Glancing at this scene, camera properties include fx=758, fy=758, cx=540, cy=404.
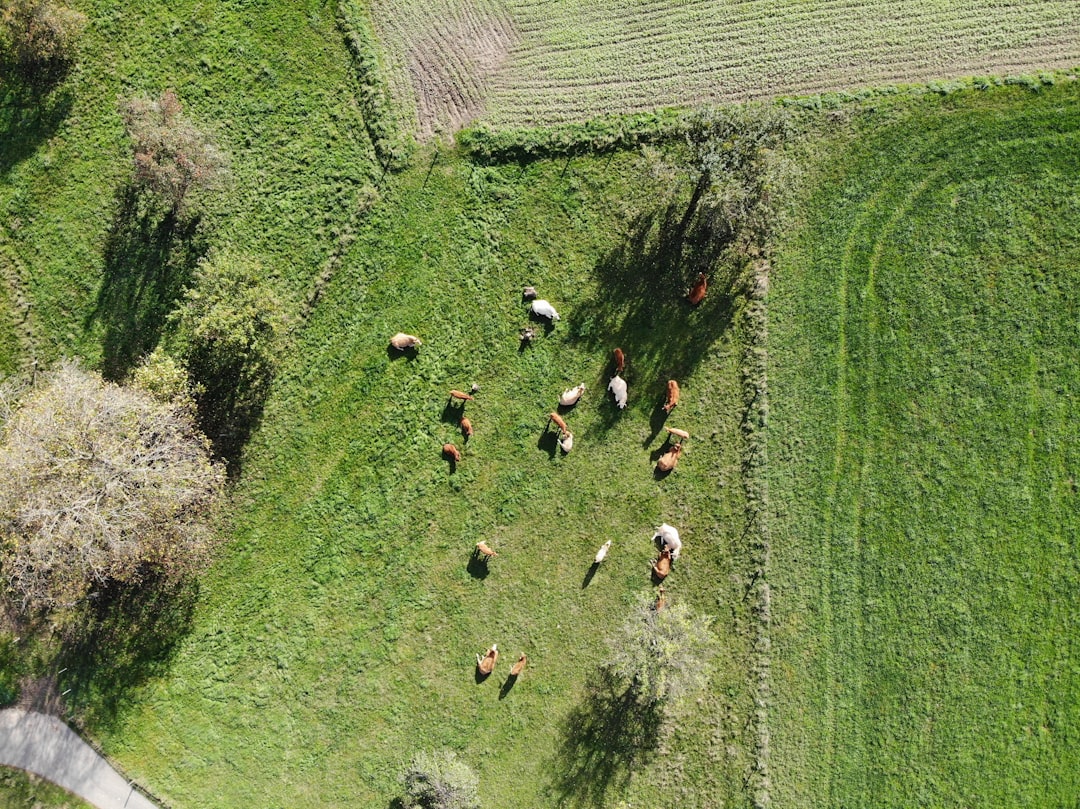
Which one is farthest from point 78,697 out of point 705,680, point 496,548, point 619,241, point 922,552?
point 922,552

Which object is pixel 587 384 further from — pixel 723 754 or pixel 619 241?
pixel 723 754

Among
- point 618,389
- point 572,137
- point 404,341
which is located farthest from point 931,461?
point 404,341

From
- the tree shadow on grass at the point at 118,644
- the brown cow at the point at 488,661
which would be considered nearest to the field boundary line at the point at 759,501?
the brown cow at the point at 488,661

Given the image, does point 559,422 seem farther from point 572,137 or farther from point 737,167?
point 737,167

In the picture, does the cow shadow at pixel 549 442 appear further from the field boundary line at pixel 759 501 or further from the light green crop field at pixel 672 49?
the light green crop field at pixel 672 49

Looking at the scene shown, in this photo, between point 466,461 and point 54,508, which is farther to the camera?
point 466,461

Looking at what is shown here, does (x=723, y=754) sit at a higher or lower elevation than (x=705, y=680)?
lower
